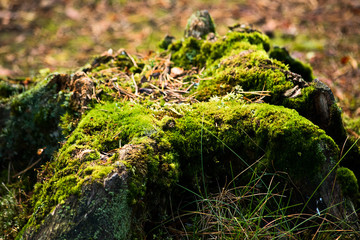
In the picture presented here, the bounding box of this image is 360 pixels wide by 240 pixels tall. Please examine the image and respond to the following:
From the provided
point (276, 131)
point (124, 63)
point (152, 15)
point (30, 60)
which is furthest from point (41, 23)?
point (276, 131)

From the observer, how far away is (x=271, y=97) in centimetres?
282

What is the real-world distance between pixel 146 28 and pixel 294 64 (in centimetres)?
534

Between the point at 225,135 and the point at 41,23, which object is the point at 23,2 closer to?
the point at 41,23

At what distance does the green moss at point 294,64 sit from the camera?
12.2ft

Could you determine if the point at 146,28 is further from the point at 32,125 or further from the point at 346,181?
the point at 346,181

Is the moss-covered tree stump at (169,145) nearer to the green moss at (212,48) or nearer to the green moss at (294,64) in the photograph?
the green moss at (212,48)

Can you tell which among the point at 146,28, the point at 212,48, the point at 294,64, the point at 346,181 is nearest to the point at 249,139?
the point at 346,181

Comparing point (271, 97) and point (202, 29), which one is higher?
point (202, 29)

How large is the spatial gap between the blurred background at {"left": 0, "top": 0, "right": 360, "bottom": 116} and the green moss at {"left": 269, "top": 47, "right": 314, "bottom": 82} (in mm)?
2275

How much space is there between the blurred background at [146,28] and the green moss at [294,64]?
2275 mm

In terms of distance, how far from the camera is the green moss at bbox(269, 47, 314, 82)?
3.72m

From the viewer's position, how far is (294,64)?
12.3 ft

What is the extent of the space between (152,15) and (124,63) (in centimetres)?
571

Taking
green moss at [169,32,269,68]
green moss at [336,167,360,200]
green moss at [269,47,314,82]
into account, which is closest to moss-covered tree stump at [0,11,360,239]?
green moss at [336,167,360,200]
